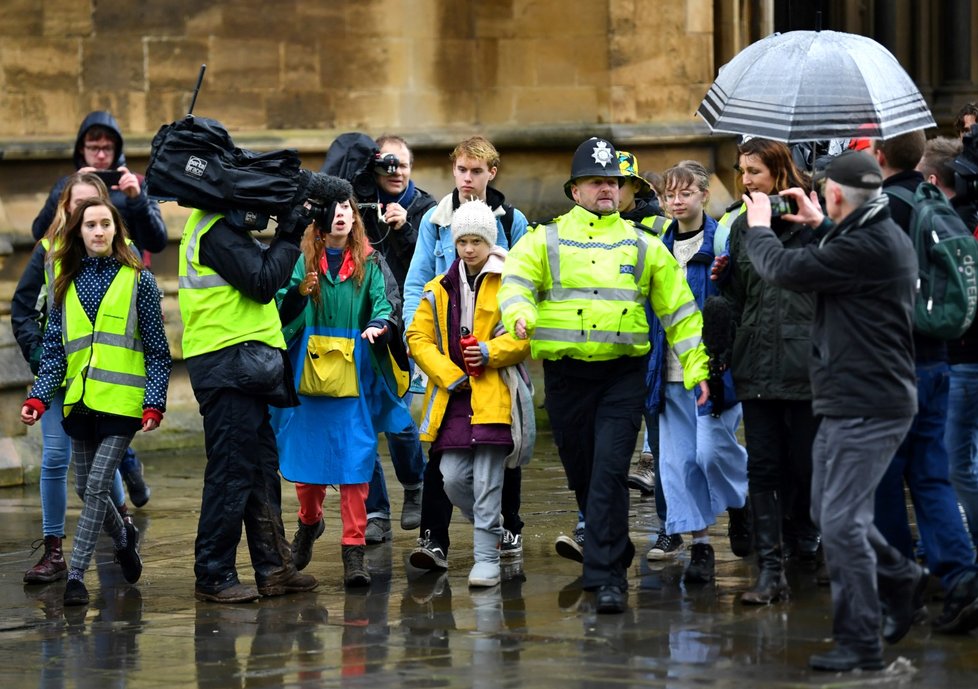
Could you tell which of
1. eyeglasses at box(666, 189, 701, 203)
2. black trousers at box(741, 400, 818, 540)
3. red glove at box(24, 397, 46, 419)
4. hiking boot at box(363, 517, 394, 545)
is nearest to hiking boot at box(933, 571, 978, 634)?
black trousers at box(741, 400, 818, 540)

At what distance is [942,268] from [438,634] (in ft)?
7.52

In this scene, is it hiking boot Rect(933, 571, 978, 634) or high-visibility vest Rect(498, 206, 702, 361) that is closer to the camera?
hiking boot Rect(933, 571, 978, 634)

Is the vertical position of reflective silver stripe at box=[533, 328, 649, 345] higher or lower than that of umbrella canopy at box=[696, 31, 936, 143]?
lower

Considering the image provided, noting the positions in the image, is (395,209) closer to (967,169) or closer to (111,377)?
(111,377)

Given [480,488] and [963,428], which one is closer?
[963,428]

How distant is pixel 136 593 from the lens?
848 centimetres

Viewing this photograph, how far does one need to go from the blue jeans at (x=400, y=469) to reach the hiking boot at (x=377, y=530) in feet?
0.07

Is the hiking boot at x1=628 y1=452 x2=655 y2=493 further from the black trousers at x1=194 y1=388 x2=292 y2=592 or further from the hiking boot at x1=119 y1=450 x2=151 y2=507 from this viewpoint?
the black trousers at x1=194 y1=388 x2=292 y2=592

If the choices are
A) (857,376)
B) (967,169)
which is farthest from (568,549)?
(857,376)

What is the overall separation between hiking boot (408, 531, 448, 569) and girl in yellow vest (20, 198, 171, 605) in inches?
47.2

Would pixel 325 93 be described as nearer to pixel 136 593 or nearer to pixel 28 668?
pixel 136 593

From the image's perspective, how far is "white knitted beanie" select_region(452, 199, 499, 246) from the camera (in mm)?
8477

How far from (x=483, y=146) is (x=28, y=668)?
3.58 m

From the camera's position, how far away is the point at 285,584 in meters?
8.32
